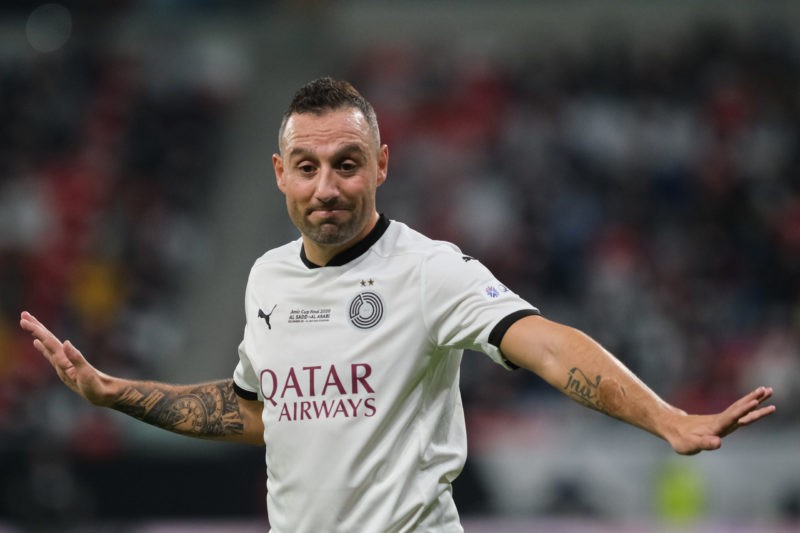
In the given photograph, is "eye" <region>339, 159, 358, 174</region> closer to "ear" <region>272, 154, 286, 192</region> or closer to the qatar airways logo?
"ear" <region>272, 154, 286, 192</region>

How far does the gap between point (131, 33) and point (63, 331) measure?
469 centimetres

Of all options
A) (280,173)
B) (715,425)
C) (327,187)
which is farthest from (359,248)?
(715,425)

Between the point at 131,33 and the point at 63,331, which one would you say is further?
the point at 131,33

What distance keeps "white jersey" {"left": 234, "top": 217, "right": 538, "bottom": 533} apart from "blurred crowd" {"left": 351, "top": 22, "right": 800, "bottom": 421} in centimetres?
741

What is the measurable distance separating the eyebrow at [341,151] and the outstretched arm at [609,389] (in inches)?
28.9

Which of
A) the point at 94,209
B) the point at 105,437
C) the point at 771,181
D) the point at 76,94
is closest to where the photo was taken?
the point at 105,437

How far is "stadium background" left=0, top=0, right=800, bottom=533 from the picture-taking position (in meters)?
10.4

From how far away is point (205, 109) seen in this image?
1559cm

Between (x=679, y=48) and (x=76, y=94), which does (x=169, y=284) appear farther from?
(x=679, y=48)

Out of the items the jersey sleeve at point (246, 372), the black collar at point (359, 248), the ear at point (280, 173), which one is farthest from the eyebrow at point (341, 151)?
the jersey sleeve at point (246, 372)

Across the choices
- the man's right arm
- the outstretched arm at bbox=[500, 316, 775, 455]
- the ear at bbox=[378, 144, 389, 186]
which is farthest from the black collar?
the man's right arm

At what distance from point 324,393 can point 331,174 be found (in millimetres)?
654

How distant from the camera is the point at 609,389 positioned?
3.48m

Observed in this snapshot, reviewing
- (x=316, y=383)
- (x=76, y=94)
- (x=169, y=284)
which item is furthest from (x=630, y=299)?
(x=316, y=383)
